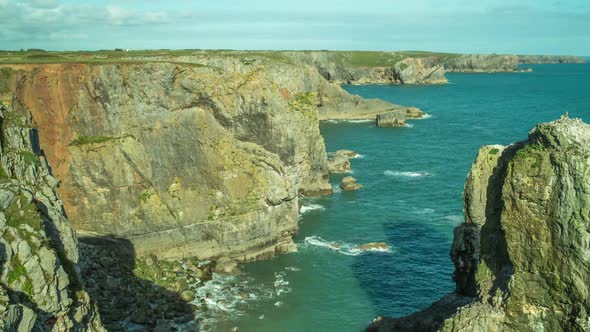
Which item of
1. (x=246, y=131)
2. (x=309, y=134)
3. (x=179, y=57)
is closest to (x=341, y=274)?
(x=246, y=131)

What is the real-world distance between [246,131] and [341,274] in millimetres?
20038

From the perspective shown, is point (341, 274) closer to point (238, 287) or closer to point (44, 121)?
point (238, 287)

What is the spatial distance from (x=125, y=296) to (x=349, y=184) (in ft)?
147

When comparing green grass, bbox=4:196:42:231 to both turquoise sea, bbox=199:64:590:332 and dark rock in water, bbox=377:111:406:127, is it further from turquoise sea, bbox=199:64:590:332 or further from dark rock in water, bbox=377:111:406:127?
dark rock in water, bbox=377:111:406:127

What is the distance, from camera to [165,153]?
190 feet

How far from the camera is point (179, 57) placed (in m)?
79.8

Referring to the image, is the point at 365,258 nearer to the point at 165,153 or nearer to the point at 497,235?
the point at 165,153

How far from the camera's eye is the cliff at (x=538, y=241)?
24438 millimetres

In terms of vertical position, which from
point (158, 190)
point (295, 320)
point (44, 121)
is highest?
point (44, 121)

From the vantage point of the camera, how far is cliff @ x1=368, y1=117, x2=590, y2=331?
80.2 feet

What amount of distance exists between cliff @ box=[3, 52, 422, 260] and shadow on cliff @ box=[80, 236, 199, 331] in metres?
3.78

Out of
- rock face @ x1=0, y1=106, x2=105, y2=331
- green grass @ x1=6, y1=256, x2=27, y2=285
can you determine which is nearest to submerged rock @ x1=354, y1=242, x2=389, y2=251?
rock face @ x1=0, y1=106, x2=105, y2=331

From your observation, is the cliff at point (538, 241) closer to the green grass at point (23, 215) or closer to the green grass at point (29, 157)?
the green grass at point (23, 215)

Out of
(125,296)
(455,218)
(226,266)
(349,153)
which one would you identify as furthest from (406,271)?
(349,153)
